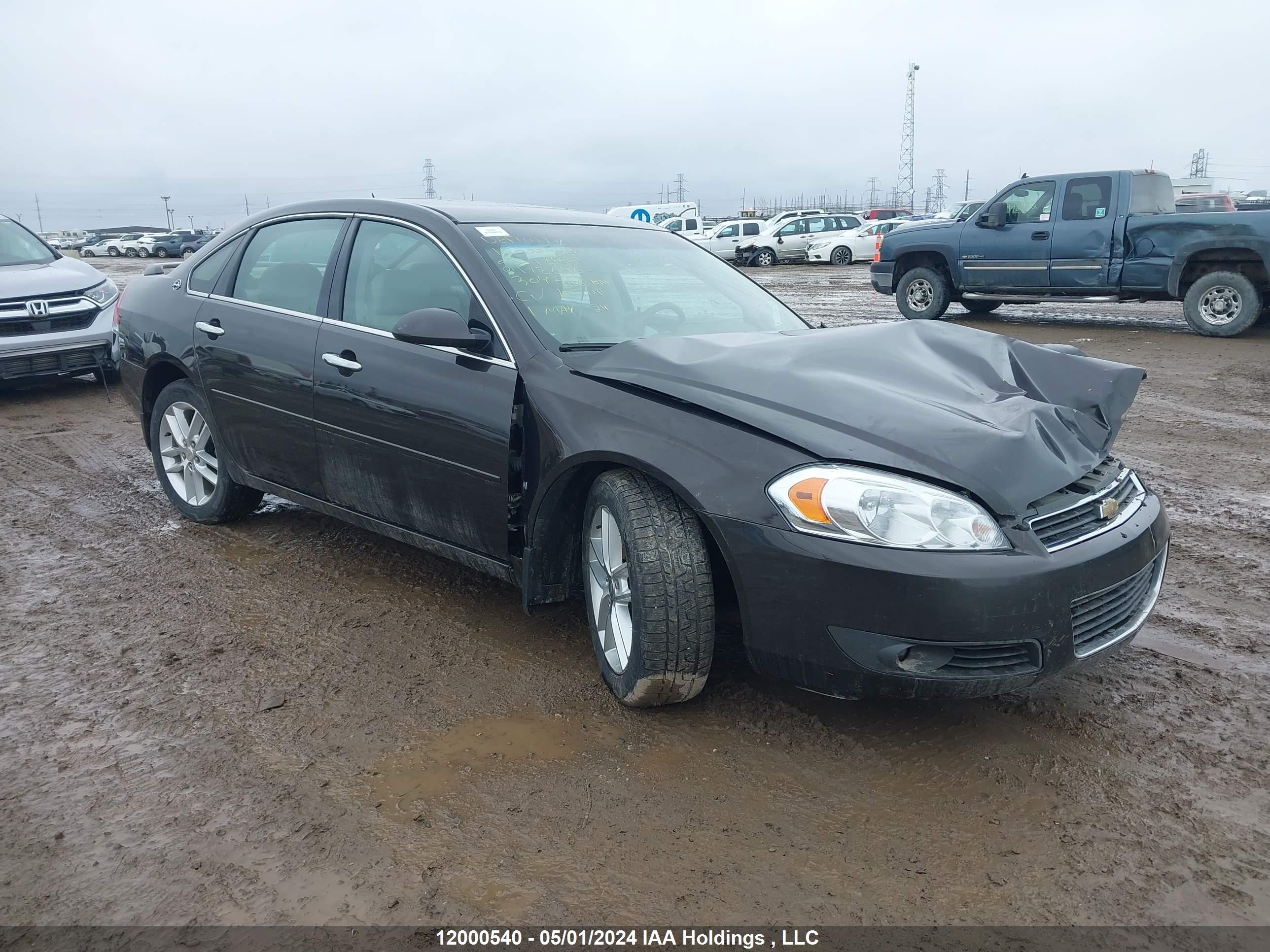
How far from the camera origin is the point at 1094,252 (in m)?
11.9

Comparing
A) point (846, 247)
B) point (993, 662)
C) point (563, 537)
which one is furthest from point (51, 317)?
point (846, 247)

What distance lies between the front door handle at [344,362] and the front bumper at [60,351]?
5268 mm

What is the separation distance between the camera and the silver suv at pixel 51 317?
8406 millimetres

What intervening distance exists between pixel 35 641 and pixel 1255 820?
4.01 m

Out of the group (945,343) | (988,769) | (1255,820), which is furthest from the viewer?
(945,343)

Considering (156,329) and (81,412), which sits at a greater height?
(156,329)

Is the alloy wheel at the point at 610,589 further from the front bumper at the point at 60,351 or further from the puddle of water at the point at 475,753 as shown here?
the front bumper at the point at 60,351

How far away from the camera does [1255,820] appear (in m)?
2.48

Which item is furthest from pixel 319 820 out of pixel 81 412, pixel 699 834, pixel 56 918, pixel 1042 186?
pixel 1042 186

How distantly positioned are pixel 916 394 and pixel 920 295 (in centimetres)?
1138

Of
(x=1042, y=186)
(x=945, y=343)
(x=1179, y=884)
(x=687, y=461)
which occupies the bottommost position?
(x=1179, y=884)

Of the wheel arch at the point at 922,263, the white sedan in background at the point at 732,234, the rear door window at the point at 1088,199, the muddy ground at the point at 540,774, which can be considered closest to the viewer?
the muddy ground at the point at 540,774

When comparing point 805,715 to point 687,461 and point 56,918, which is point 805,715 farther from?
point 56,918

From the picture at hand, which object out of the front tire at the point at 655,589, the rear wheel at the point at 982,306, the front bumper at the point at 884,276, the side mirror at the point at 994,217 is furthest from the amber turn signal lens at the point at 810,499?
the rear wheel at the point at 982,306
